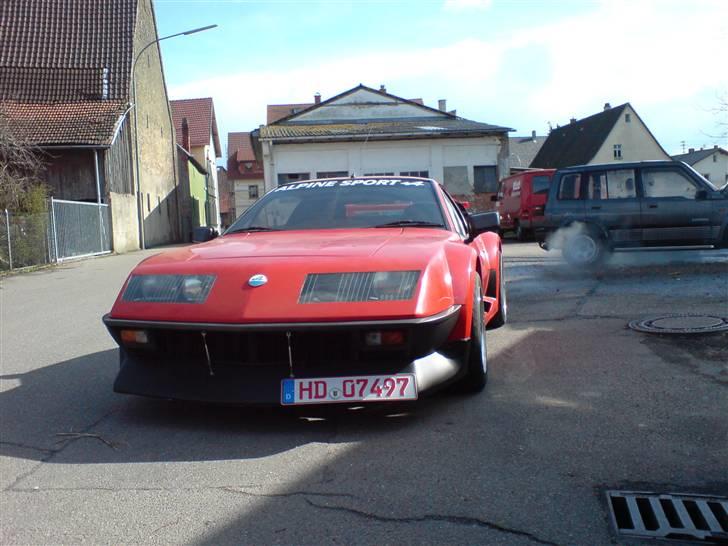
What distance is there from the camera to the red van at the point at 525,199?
20250mm

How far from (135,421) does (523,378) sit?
2.49m

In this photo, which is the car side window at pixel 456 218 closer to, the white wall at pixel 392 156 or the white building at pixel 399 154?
the white building at pixel 399 154

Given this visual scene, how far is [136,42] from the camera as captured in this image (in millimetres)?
29625

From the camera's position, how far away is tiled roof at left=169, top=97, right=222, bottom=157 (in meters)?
54.9

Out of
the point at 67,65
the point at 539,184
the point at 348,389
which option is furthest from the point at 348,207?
the point at 67,65

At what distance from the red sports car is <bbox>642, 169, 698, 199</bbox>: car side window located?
27.9 feet

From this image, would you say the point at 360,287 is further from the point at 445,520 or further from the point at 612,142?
the point at 612,142

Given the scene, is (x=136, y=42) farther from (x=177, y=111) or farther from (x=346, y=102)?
(x=177, y=111)

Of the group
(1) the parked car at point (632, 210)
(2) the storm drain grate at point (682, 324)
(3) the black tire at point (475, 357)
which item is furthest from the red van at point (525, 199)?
(3) the black tire at point (475, 357)

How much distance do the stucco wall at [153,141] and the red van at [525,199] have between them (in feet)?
49.4

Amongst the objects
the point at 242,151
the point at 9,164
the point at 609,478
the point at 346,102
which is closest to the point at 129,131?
the point at 9,164

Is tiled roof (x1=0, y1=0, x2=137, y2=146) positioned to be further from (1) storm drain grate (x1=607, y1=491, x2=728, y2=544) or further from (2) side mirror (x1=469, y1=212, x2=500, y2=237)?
(1) storm drain grate (x1=607, y1=491, x2=728, y2=544)

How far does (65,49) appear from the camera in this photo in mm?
28828

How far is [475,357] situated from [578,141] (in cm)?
6102
